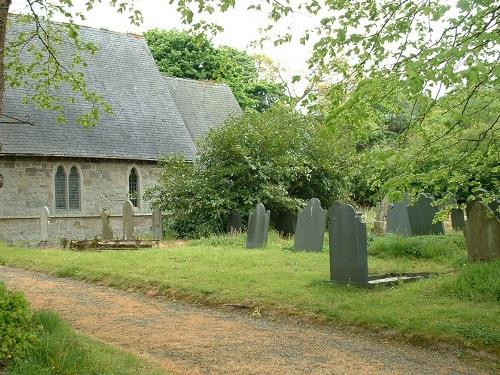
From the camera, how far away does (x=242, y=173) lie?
20.1 m

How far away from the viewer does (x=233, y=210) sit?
781 inches

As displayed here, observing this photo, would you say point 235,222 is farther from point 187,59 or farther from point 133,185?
point 187,59

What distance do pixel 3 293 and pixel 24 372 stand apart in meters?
0.96

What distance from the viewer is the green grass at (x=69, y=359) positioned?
16.1 ft

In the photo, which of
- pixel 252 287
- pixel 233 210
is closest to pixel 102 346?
pixel 252 287

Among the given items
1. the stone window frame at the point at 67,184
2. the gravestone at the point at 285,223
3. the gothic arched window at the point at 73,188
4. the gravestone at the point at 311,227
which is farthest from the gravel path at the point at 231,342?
the gothic arched window at the point at 73,188

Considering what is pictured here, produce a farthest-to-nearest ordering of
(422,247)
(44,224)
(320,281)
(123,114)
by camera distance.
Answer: (123,114), (44,224), (422,247), (320,281)

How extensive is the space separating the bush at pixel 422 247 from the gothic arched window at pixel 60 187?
46.6 ft

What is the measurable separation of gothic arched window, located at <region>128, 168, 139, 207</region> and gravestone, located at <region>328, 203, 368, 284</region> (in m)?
16.6

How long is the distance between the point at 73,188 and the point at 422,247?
51.1ft

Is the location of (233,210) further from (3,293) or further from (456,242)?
(3,293)

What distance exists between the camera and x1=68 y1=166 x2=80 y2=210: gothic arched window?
78.4 feet

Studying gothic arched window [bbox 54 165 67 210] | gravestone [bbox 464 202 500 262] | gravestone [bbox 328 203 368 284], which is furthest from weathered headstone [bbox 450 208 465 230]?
gothic arched window [bbox 54 165 67 210]

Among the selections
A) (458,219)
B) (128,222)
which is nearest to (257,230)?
(458,219)
